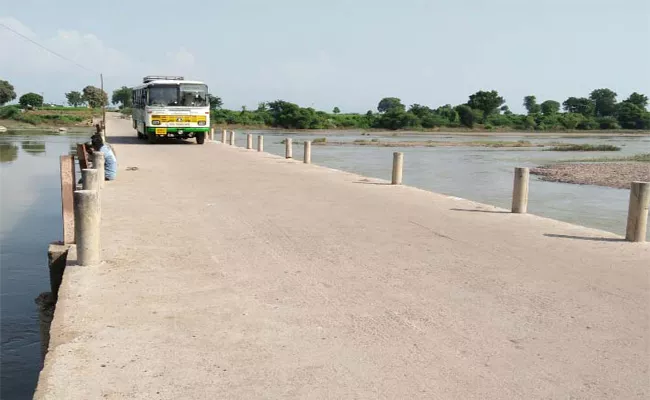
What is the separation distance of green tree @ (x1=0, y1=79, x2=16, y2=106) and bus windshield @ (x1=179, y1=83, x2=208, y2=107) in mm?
94467

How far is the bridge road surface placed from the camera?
4.16m

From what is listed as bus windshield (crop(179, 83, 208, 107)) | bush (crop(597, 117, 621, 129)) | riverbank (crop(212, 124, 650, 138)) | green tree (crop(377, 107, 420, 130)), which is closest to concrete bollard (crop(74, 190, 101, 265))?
bus windshield (crop(179, 83, 208, 107))

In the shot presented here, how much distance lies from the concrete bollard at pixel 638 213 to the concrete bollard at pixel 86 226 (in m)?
6.60

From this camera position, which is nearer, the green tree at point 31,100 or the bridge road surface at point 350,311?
the bridge road surface at point 350,311

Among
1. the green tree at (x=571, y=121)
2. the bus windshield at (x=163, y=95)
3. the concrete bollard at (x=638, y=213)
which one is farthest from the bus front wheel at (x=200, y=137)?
the green tree at (x=571, y=121)

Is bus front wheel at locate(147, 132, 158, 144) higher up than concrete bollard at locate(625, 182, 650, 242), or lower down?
lower down

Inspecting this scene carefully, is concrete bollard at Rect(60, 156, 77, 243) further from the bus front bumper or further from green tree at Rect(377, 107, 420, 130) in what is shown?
green tree at Rect(377, 107, 420, 130)

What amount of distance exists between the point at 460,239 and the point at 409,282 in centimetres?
245

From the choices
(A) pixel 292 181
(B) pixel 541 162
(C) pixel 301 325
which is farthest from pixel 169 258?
(B) pixel 541 162

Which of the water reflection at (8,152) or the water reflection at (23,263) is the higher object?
the water reflection at (23,263)

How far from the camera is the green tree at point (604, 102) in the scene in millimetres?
123912

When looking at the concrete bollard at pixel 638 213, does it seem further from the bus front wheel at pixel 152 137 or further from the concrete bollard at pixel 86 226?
the bus front wheel at pixel 152 137

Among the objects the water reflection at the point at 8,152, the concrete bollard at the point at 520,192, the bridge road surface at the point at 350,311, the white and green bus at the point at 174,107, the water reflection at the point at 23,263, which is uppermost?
the white and green bus at the point at 174,107

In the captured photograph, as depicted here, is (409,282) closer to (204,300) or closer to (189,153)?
(204,300)
